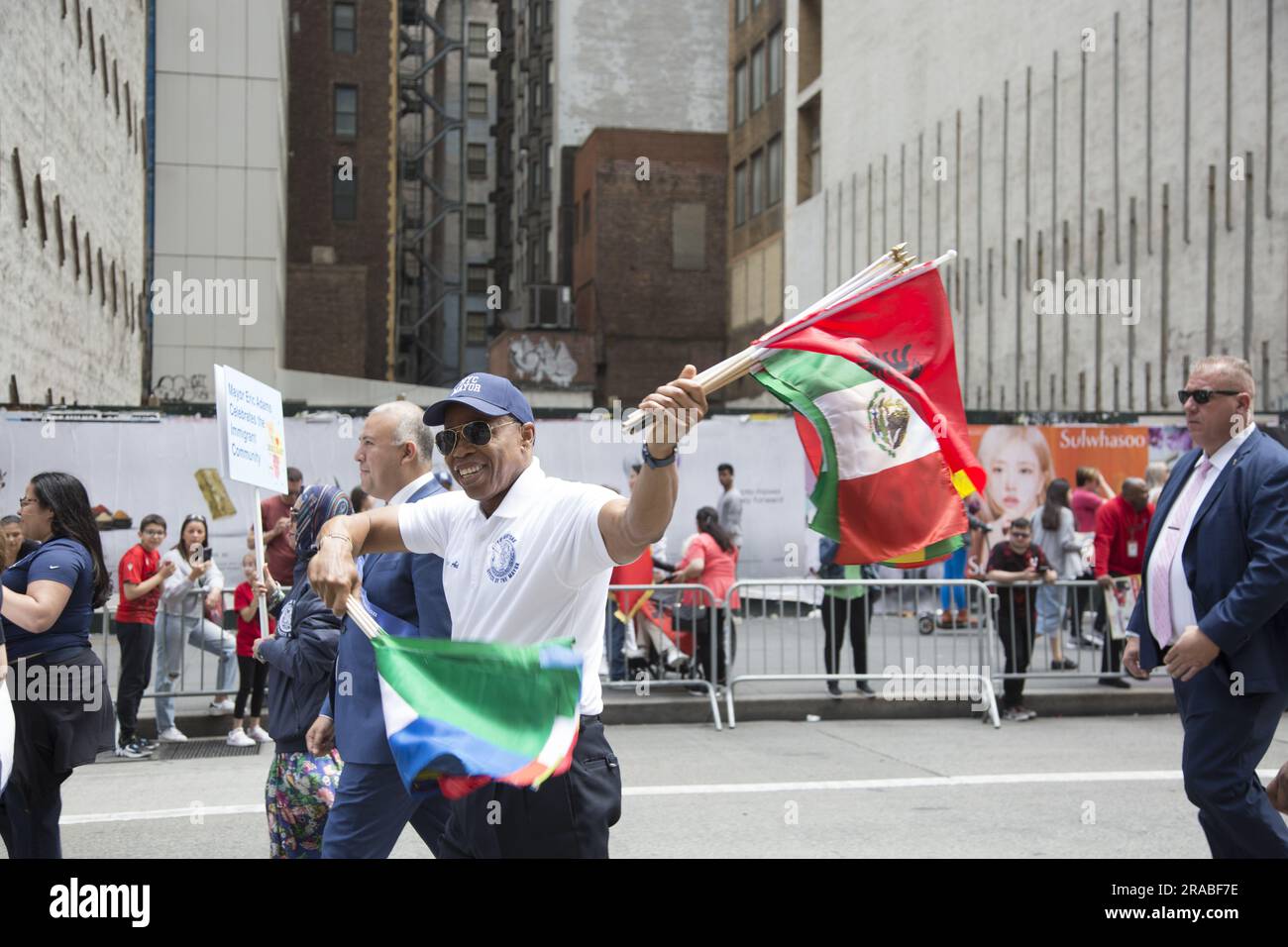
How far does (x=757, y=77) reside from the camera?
45.8 m

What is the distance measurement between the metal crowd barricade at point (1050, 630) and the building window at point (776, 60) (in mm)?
32296

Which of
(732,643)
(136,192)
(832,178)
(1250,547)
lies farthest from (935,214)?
(1250,547)

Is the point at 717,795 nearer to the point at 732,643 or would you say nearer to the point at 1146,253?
the point at 732,643

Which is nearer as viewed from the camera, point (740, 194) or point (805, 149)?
point (805, 149)

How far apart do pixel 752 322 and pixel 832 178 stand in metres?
7.82

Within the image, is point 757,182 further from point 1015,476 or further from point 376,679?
point 376,679

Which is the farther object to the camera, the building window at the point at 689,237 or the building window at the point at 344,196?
the building window at the point at 344,196

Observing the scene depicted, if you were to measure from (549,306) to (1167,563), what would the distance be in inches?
1880

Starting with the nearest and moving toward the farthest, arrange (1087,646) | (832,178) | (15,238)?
(1087,646)
(15,238)
(832,178)

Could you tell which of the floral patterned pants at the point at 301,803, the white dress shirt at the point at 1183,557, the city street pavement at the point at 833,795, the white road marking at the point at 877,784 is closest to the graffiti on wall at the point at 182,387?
the city street pavement at the point at 833,795

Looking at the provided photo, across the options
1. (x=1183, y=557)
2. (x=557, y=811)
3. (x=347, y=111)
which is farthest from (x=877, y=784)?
(x=347, y=111)

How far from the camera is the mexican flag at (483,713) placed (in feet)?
11.1

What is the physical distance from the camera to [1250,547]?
17.3 ft

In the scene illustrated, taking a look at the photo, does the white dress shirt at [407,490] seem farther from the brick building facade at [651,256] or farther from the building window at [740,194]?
the brick building facade at [651,256]
